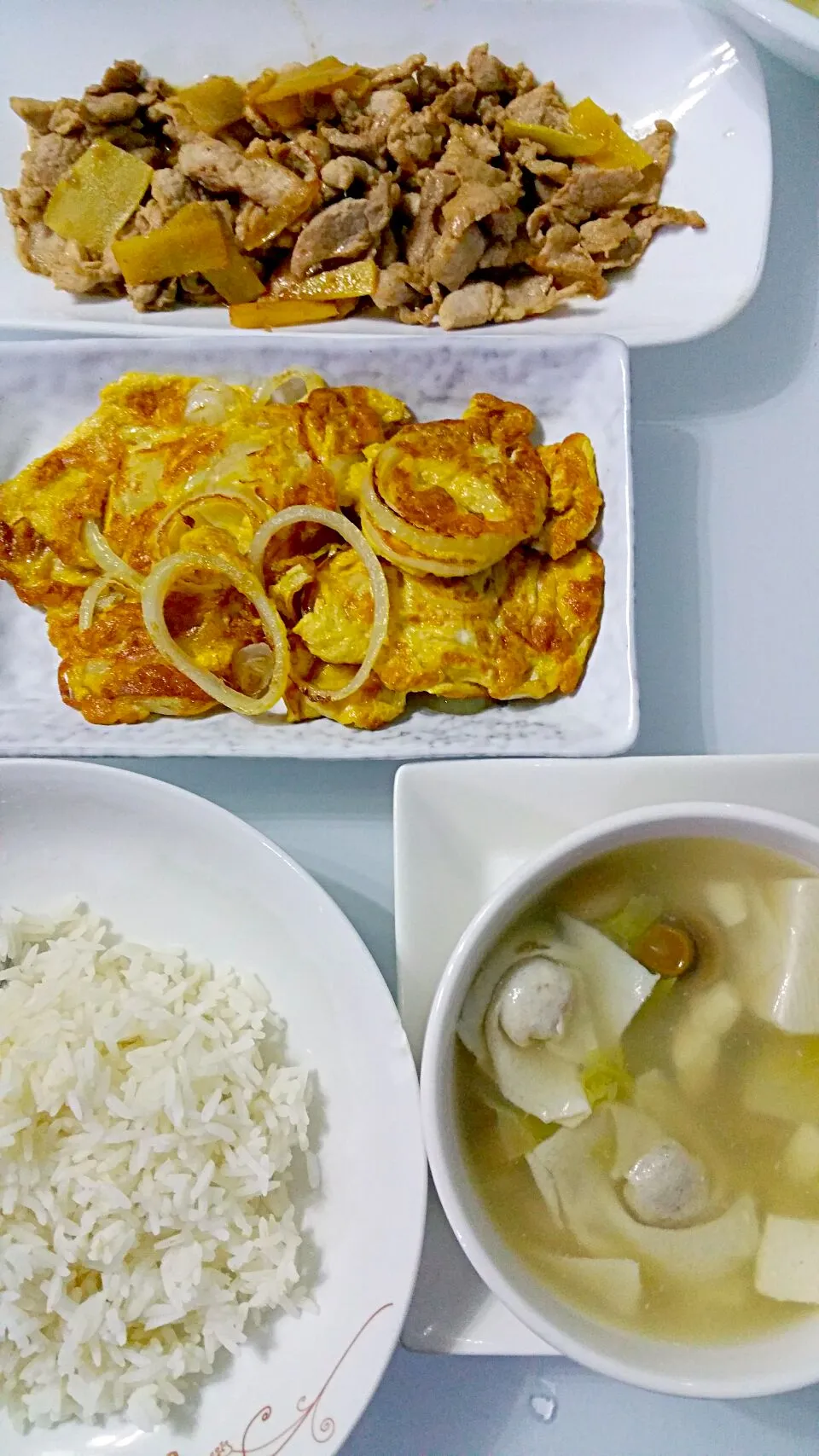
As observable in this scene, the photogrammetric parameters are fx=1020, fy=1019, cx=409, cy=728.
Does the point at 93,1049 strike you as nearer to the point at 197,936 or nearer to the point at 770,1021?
the point at 197,936

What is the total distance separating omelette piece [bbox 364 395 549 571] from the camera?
66.4 inches

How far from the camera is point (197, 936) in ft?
5.60

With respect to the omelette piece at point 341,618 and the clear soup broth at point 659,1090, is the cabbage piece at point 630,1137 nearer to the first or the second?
the clear soup broth at point 659,1090

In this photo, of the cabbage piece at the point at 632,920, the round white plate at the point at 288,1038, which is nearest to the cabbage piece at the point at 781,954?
the cabbage piece at the point at 632,920

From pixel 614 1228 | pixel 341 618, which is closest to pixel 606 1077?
pixel 614 1228

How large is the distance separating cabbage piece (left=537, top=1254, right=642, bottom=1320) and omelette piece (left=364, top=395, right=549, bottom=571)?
1039 mm

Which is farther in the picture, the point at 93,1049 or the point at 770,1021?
the point at 93,1049

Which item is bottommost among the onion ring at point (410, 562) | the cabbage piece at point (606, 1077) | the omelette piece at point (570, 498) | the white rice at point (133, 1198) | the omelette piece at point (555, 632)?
the white rice at point (133, 1198)

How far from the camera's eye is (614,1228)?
1.32 m

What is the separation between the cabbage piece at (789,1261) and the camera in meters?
1.28

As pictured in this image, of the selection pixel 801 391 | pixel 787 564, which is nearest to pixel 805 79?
pixel 801 391

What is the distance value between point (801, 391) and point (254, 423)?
105 centimetres

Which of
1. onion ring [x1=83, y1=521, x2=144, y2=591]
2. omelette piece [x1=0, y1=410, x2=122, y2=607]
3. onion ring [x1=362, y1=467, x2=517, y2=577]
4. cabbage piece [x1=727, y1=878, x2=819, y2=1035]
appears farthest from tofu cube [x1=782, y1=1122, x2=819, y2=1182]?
omelette piece [x1=0, y1=410, x2=122, y2=607]

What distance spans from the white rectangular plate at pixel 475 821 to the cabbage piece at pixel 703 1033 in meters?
0.27
